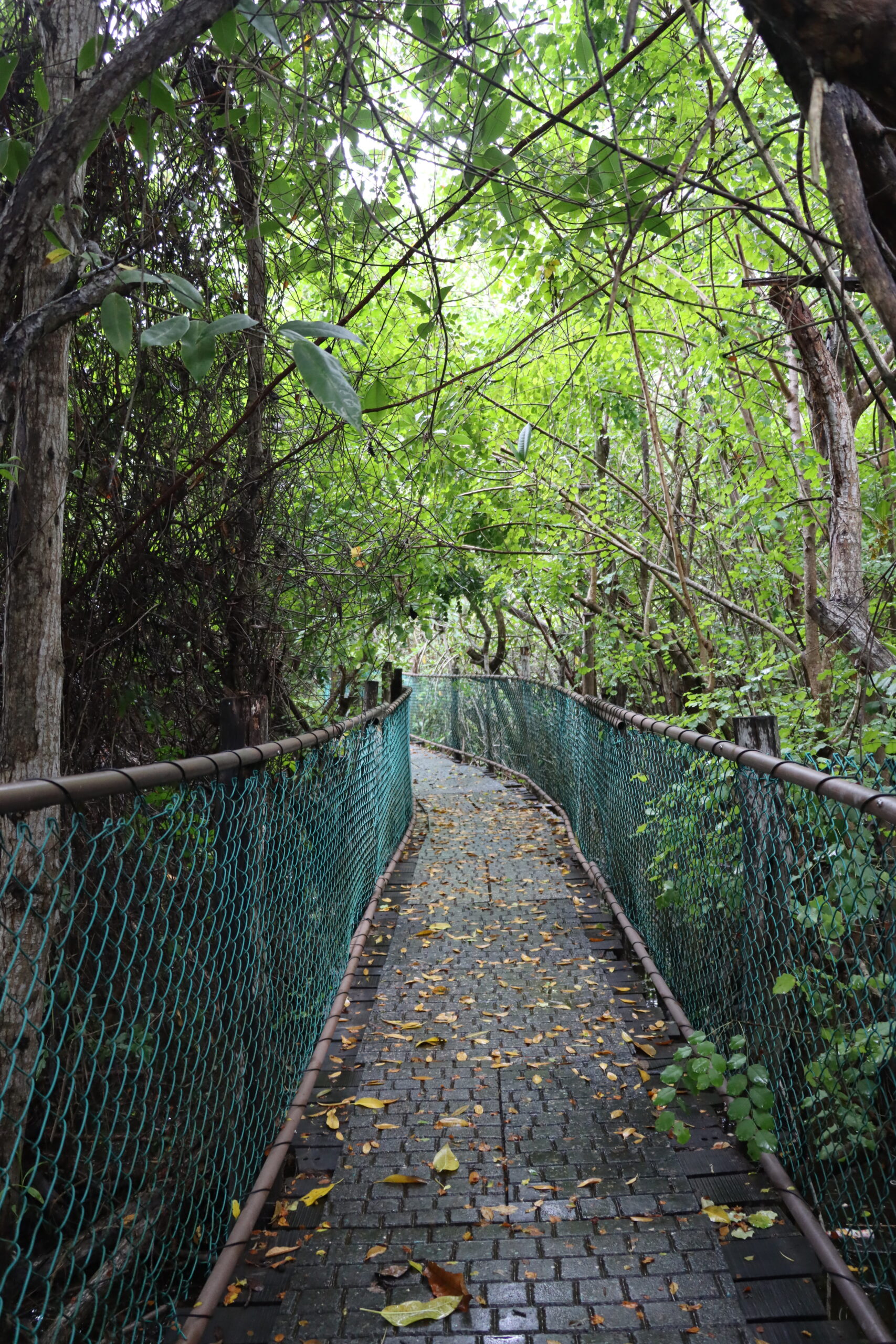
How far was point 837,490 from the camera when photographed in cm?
448

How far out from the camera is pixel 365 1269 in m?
2.65

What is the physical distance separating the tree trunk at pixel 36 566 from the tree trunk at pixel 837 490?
10.2 ft

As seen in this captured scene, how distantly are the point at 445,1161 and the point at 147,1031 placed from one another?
4.91ft

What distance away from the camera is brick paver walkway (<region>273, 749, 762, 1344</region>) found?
245 centimetres

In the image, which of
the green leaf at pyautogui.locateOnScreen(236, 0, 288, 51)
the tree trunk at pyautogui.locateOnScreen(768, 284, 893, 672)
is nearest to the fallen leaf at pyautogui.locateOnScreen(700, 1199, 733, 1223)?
the tree trunk at pyautogui.locateOnScreen(768, 284, 893, 672)

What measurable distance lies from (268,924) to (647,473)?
7286 mm

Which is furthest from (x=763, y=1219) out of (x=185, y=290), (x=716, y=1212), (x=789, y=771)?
(x=185, y=290)

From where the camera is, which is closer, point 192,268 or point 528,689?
point 192,268

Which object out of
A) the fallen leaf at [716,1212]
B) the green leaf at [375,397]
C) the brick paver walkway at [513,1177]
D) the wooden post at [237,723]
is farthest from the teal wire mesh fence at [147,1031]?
the fallen leaf at [716,1212]

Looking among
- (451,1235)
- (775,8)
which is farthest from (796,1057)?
(775,8)

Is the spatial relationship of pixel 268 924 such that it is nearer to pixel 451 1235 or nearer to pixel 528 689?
pixel 451 1235

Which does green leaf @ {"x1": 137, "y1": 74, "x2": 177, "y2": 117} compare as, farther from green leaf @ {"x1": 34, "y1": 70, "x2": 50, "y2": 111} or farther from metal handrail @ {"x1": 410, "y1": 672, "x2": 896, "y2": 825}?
metal handrail @ {"x1": 410, "y1": 672, "x2": 896, "y2": 825}

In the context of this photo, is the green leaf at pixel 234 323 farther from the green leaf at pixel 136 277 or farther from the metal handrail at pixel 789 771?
the metal handrail at pixel 789 771

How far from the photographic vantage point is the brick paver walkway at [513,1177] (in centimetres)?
245
